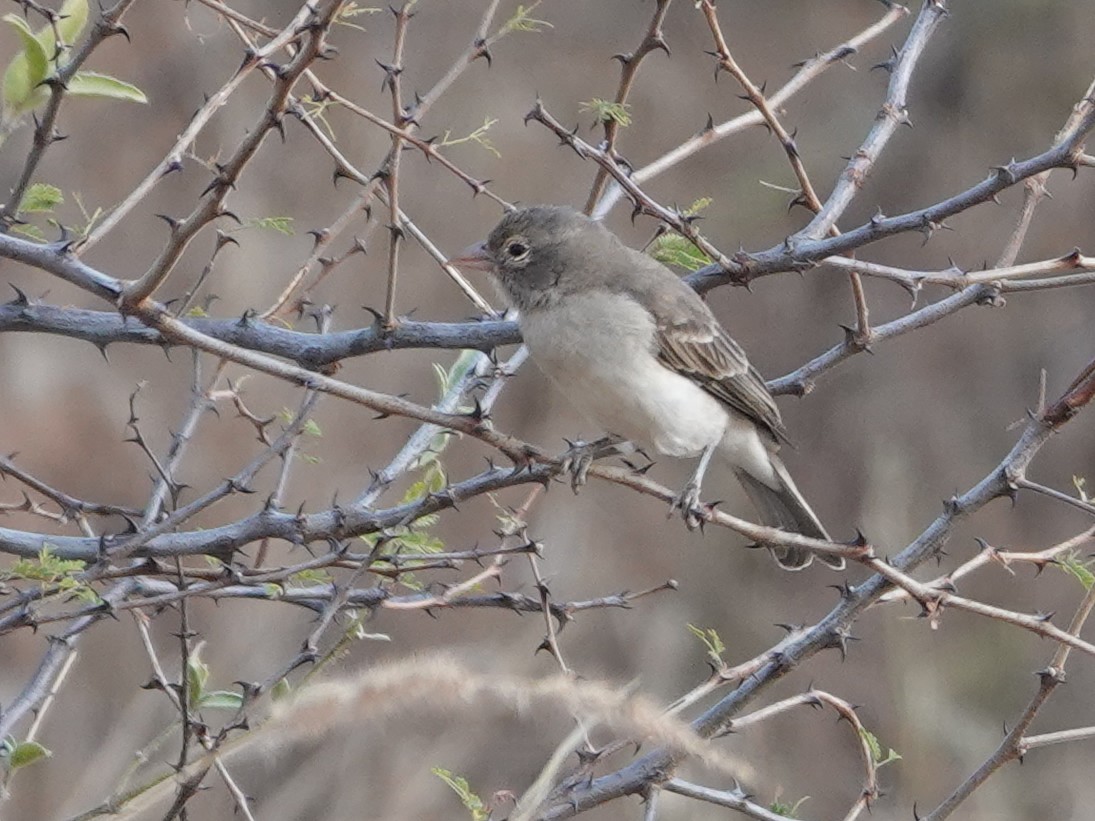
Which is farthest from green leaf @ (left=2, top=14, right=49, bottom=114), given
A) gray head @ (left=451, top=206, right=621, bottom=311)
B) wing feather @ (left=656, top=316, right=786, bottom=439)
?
wing feather @ (left=656, top=316, right=786, bottom=439)

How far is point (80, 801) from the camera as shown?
8.16 m

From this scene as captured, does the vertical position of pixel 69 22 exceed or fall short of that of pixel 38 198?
it exceeds it

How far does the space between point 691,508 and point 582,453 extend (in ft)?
1.78

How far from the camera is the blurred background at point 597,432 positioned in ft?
33.9

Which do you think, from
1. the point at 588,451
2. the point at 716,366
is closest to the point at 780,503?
the point at 716,366

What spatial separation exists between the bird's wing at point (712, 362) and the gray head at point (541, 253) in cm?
32

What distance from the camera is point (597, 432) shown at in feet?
32.3

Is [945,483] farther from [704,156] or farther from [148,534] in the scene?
[148,534]

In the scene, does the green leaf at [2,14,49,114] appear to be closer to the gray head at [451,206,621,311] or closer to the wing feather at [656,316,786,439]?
the gray head at [451,206,621,311]

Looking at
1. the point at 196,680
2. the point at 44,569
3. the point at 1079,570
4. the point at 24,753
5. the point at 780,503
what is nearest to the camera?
the point at 44,569

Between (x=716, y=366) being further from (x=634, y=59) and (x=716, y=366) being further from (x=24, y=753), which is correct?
(x=24, y=753)

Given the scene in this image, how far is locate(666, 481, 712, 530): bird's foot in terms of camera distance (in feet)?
13.6

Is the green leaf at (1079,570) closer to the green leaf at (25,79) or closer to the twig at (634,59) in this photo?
the twig at (634,59)

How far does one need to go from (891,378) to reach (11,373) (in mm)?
7118
